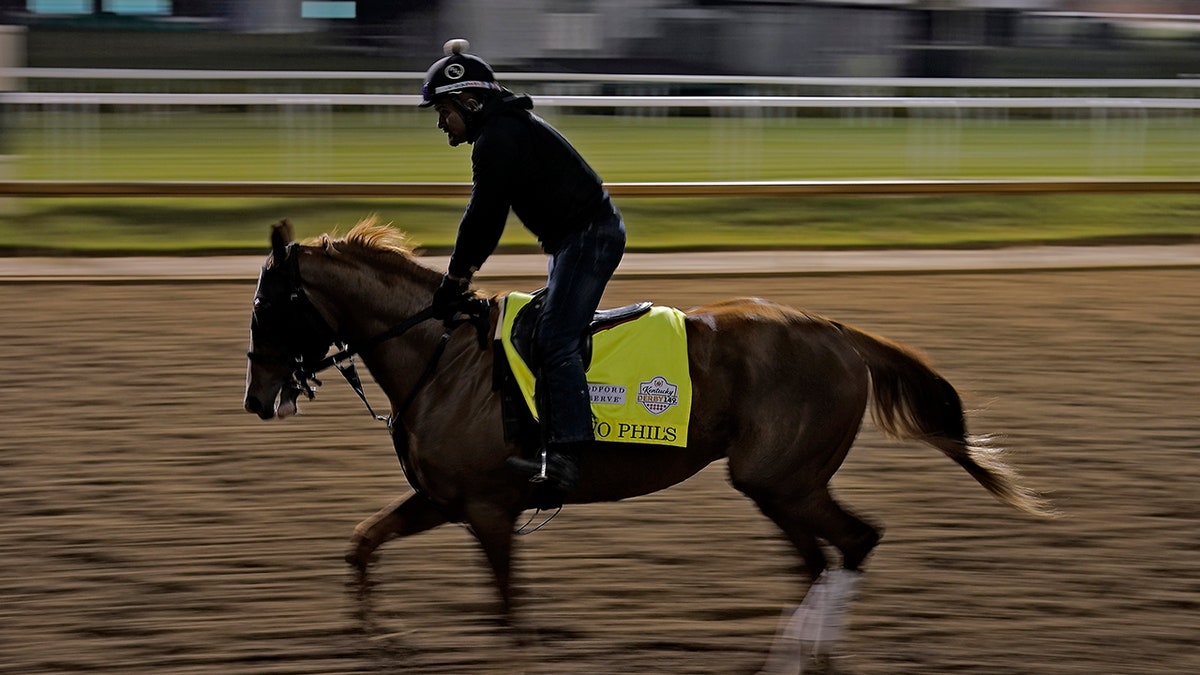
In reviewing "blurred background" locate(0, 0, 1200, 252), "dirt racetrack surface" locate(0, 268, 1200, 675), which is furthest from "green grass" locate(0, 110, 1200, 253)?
"dirt racetrack surface" locate(0, 268, 1200, 675)

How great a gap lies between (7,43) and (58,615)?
11.4 meters

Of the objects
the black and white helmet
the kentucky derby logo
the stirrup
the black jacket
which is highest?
the black and white helmet

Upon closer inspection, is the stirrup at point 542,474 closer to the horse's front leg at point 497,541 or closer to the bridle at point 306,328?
the horse's front leg at point 497,541

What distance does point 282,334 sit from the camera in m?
4.72

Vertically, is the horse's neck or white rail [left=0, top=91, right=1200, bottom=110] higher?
white rail [left=0, top=91, right=1200, bottom=110]

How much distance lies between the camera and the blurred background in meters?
14.6

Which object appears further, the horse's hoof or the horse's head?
the horse's hoof

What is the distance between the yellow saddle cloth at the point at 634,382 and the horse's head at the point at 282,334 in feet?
2.29

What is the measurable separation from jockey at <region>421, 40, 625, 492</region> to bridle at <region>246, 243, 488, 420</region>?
0.37 feet

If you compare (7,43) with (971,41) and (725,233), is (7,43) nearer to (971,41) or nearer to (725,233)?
(725,233)

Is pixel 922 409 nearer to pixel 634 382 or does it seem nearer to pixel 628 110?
pixel 634 382


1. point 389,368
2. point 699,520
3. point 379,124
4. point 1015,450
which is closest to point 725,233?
point 379,124

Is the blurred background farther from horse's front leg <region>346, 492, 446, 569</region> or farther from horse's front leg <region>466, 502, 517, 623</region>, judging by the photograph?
horse's front leg <region>466, 502, 517, 623</region>

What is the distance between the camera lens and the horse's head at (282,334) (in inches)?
184
